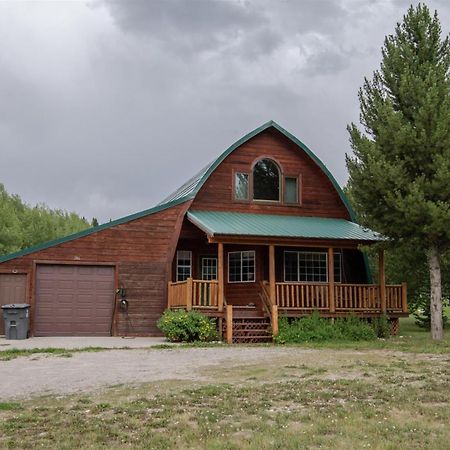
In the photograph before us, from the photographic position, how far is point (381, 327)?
62.6 feet

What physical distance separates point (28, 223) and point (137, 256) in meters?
31.3

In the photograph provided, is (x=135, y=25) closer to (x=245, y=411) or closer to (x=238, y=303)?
(x=238, y=303)

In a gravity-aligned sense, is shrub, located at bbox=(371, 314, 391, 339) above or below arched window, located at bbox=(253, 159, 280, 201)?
below

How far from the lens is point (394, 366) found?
1148 centimetres

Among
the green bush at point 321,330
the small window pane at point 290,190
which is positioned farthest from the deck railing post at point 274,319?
the small window pane at point 290,190

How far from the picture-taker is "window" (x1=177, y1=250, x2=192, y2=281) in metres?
21.3

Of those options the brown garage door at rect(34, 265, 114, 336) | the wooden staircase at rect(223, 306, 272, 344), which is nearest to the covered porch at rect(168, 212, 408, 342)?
the wooden staircase at rect(223, 306, 272, 344)

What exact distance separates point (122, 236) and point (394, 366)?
10.6 meters

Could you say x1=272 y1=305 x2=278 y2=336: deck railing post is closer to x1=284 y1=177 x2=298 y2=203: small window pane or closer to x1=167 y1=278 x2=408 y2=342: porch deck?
x1=167 y1=278 x2=408 y2=342: porch deck

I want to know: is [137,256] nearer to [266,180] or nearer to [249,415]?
[266,180]

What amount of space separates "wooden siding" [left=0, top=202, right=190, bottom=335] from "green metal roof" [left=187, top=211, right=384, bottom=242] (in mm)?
1219

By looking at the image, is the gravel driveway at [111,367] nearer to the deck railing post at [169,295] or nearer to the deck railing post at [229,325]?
the deck railing post at [229,325]

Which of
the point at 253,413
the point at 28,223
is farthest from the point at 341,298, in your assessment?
the point at 28,223

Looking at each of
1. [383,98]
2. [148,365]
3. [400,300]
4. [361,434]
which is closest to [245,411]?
[361,434]
